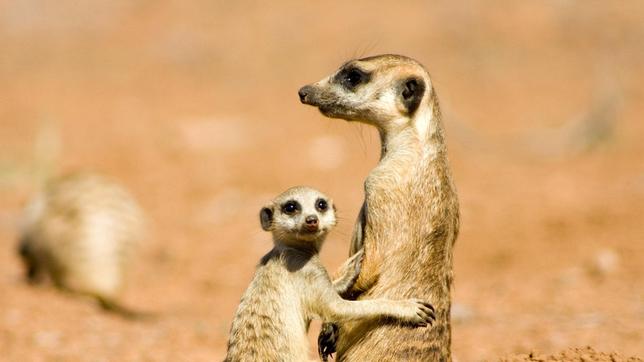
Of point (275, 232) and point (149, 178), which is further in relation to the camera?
point (149, 178)

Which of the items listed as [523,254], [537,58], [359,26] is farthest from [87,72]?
[523,254]

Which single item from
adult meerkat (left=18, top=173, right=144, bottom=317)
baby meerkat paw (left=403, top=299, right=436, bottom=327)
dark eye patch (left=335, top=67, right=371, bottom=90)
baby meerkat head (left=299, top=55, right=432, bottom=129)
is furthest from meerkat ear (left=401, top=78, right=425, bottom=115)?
adult meerkat (left=18, top=173, right=144, bottom=317)

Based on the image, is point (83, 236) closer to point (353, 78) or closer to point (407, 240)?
point (353, 78)

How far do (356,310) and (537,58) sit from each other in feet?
49.3

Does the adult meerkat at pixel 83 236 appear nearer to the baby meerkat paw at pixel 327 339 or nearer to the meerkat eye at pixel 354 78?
the baby meerkat paw at pixel 327 339

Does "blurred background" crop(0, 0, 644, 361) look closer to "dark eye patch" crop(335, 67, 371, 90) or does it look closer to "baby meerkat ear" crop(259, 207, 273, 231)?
"dark eye patch" crop(335, 67, 371, 90)

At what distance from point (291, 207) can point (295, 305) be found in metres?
0.44

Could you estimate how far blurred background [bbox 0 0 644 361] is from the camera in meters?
6.53

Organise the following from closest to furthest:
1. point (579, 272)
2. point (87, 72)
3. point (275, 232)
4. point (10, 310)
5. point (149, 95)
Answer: point (275, 232)
point (10, 310)
point (579, 272)
point (149, 95)
point (87, 72)

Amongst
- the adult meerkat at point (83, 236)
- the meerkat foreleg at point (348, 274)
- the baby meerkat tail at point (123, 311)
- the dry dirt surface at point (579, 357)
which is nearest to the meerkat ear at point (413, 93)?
the meerkat foreleg at point (348, 274)

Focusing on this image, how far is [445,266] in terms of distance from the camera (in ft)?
12.6

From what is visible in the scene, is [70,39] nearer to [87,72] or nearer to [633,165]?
[87,72]

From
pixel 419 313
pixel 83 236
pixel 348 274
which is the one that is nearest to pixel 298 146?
pixel 83 236

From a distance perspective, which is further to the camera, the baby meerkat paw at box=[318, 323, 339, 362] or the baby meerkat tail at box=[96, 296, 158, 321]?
the baby meerkat tail at box=[96, 296, 158, 321]
